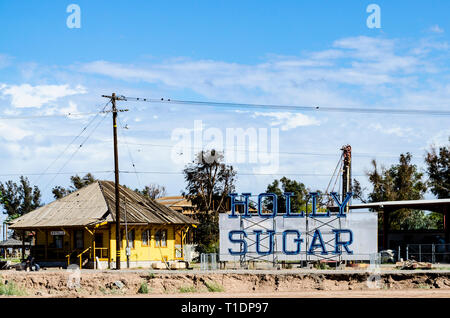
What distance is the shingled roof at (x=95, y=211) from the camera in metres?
50.4

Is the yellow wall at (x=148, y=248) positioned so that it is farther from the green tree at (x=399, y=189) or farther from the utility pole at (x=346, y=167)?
the green tree at (x=399, y=189)

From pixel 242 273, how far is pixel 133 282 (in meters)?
6.55

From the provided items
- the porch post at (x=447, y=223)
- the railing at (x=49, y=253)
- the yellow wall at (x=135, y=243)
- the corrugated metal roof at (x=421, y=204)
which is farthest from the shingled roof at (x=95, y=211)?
the porch post at (x=447, y=223)

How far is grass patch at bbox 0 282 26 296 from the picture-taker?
37.5 metres

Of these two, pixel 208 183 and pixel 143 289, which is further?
pixel 208 183

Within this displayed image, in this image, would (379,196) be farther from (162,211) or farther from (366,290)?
(366,290)

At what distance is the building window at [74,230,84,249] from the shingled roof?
3.69 ft

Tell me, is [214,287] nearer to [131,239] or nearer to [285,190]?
[131,239]

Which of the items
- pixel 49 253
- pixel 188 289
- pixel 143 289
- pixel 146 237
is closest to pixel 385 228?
pixel 146 237

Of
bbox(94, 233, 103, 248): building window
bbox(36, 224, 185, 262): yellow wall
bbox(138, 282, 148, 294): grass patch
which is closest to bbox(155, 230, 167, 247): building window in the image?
bbox(36, 224, 185, 262): yellow wall

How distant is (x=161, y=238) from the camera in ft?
177

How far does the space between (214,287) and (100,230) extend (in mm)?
14093

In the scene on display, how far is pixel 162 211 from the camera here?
56.1 m
